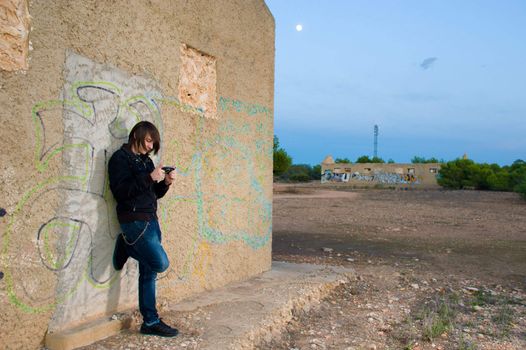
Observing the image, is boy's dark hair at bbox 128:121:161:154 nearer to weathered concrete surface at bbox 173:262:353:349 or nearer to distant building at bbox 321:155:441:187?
weathered concrete surface at bbox 173:262:353:349

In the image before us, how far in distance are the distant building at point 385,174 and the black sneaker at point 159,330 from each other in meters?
37.6

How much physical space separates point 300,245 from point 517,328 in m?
4.96

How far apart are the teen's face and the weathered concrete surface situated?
1.52 metres

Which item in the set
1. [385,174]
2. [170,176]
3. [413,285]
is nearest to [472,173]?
[385,174]

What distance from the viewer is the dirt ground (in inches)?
169

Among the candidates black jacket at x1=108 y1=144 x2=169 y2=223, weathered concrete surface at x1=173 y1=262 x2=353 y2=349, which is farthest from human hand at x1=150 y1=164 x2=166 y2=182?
weathered concrete surface at x1=173 y1=262 x2=353 y2=349

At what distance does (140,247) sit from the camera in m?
3.39

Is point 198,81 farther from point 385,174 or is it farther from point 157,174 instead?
point 385,174

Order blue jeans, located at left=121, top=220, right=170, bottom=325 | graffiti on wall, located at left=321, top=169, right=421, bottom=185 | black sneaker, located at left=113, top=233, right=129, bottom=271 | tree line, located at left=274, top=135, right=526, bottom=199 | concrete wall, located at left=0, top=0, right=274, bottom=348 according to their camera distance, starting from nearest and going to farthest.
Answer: concrete wall, located at left=0, top=0, right=274, bottom=348, blue jeans, located at left=121, top=220, right=170, bottom=325, black sneaker, located at left=113, top=233, right=129, bottom=271, tree line, located at left=274, top=135, right=526, bottom=199, graffiti on wall, located at left=321, top=169, right=421, bottom=185

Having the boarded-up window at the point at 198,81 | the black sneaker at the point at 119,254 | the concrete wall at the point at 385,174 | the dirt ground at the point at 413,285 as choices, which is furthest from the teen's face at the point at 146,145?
the concrete wall at the point at 385,174

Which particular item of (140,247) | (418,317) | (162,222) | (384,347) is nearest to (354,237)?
(418,317)

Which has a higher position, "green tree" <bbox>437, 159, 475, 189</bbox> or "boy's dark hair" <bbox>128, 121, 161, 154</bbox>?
"green tree" <bbox>437, 159, 475, 189</bbox>

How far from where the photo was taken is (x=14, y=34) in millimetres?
2854

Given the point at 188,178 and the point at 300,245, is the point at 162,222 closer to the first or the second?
the point at 188,178
